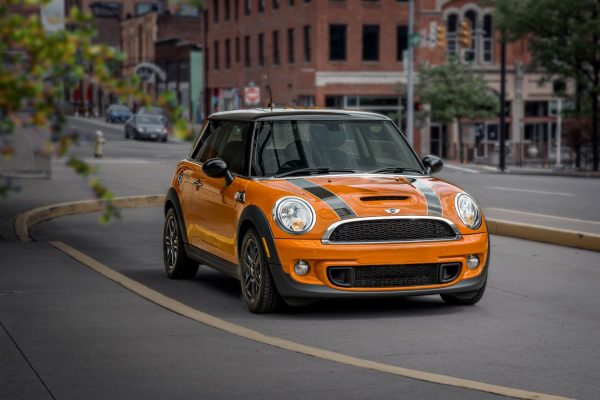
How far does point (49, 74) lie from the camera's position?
4336 mm

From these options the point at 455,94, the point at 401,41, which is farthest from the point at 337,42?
the point at 455,94

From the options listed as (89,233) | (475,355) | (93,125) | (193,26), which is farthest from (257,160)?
(193,26)

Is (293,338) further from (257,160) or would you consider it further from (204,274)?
(204,274)

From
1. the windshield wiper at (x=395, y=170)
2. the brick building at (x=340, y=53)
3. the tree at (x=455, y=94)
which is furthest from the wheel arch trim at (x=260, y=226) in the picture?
the brick building at (x=340, y=53)

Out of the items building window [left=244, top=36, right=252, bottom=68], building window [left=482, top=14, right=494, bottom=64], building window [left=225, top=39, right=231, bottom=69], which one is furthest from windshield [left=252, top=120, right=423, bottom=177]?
building window [left=225, top=39, right=231, bottom=69]

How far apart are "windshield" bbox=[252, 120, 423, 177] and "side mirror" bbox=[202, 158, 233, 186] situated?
0.27 m

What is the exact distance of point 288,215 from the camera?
959cm

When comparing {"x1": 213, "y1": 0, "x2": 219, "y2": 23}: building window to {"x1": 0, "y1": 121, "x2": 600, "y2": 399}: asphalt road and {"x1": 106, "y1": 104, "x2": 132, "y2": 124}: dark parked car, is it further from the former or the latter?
{"x1": 0, "y1": 121, "x2": 600, "y2": 399}: asphalt road

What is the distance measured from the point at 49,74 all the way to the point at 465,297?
6451mm

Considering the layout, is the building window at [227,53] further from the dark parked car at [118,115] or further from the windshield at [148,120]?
the dark parked car at [118,115]

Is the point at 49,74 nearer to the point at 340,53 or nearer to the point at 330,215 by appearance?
the point at 330,215

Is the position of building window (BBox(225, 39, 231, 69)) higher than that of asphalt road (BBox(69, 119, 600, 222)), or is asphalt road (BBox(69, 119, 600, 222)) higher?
building window (BBox(225, 39, 231, 69))

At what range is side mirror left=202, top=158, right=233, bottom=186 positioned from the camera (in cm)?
1071

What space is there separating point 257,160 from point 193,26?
353ft
